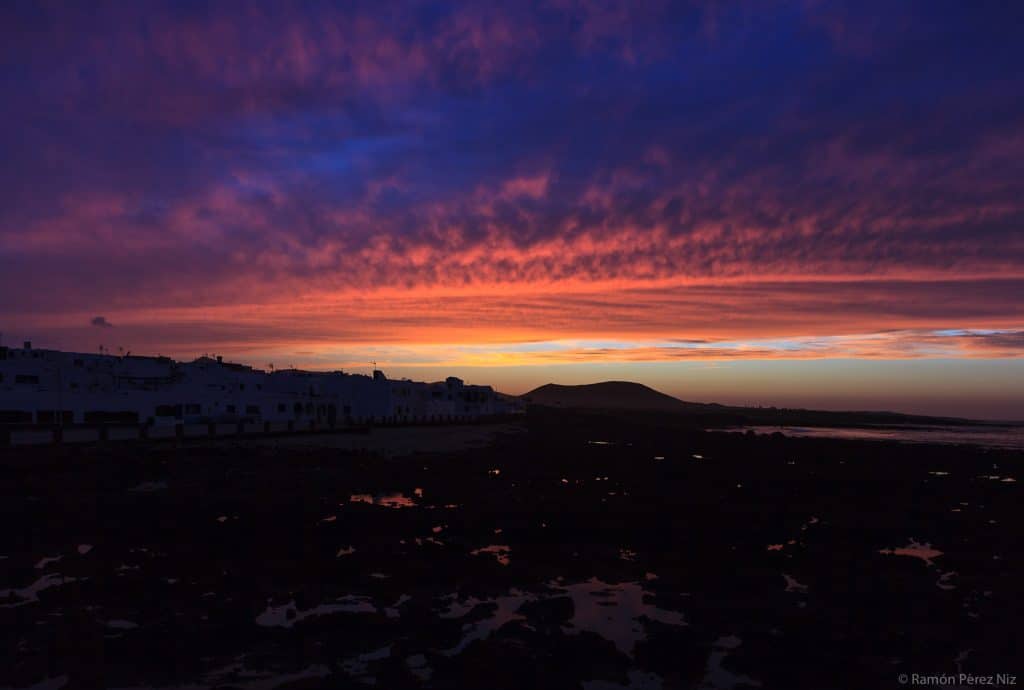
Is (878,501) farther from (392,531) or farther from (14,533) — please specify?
(14,533)

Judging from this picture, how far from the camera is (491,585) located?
1627cm

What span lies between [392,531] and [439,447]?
3928 centimetres

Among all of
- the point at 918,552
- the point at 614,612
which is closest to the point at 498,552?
the point at 614,612

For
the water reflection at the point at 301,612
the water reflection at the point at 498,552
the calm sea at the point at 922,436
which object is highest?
the calm sea at the point at 922,436

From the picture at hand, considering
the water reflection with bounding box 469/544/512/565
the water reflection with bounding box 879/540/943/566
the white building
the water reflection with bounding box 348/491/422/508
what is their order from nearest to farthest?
the water reflection with bounding box 469/544/512/565 → the water reflection with bounding box 879/540/943/566 → the water reflection with bounding box 348/491/422/508 → the white building

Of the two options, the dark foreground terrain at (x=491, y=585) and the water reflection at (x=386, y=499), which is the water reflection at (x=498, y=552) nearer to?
the dark foreground terrain at (x=491, y=585)

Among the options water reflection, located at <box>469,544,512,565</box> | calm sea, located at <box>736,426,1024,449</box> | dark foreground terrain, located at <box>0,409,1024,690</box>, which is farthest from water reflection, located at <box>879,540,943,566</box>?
calm sea, located at <box>736,426,1024,449</box>

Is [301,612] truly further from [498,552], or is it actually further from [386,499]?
[386,499]

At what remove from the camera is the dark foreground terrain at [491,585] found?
1145 cm

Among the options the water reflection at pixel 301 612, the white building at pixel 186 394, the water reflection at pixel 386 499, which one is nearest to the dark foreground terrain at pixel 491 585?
the water reflection at pixel 301 612

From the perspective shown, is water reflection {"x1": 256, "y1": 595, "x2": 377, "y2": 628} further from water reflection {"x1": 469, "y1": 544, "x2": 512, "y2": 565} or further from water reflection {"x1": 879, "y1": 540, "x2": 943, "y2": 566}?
water reflection {"x1": 879, "y1": 540, "x2": 943, "y2": 566}

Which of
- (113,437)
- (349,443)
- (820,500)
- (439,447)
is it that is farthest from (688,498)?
(113,437)

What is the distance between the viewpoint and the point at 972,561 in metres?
19.5

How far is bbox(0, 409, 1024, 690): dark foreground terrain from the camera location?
11453 millimetres
